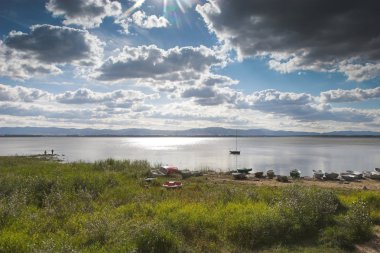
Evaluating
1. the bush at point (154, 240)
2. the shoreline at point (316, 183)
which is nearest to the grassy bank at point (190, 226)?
the bush at point (154, 240)

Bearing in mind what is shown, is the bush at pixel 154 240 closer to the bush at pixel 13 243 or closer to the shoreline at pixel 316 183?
the bush at pixel 13 243

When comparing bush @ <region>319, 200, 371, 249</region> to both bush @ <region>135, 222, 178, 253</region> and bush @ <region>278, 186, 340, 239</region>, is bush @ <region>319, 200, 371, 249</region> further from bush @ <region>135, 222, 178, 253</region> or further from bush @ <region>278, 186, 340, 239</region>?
bush @ <region>135, 222, 178, 253</region>

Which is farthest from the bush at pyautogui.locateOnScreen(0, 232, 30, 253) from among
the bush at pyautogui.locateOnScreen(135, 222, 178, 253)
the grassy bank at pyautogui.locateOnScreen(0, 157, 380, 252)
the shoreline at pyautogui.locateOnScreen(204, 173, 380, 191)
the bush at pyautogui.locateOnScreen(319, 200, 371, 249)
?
the shoreline at pyautogui.locateOnScreen(204, 173, 380, 191)

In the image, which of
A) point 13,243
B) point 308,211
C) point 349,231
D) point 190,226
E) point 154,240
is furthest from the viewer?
point 308,211

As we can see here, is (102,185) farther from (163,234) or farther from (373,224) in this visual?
(373,224)

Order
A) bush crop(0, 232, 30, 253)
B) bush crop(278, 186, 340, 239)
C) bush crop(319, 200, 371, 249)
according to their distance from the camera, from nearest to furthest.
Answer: bush crop(0, 232, 30, 253) < bush crop(319, 200, 371, 249) < bush crop(278, 186, 340, 239)

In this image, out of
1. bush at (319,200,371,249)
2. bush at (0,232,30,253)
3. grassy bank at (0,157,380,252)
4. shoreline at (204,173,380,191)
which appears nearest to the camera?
bush at (0,232,30,253)

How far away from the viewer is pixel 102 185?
20.3 meters

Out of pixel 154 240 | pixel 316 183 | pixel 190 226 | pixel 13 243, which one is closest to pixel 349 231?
pixel 190 226

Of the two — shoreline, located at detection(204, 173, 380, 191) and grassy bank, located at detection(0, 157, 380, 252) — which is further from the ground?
grassy bank, located at detection(0, 157, 380, 252)

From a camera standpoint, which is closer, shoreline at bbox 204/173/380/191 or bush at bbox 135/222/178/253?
bush at bbox 135/222/178/253

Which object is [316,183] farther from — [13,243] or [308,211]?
[13,243]

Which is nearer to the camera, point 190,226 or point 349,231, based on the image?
point 349,231

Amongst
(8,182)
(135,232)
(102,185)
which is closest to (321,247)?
(135,232)
